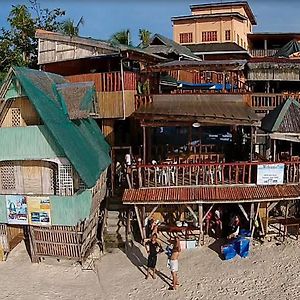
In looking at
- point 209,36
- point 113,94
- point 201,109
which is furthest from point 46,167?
point 209,36

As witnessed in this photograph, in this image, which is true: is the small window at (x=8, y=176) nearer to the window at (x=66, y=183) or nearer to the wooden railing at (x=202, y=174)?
the window at (x=66, y=183)

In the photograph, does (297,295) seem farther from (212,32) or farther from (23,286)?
Answer: (212,32)

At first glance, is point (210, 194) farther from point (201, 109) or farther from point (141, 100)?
point (141, 100)

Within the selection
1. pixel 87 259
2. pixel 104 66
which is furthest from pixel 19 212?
pixel 104 66

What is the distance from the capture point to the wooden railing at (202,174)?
17.2m

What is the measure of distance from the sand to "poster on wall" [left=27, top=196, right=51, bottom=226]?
189 centimetres

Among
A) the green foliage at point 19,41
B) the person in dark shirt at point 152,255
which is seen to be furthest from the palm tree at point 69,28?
the person in dark shirt at point 152,255

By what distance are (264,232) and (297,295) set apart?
372 centimetres

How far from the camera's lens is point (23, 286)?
49.1ft

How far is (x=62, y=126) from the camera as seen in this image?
15.6m

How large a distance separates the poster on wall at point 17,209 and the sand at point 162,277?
6.10 feet

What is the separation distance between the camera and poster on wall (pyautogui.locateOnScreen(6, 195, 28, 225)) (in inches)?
622

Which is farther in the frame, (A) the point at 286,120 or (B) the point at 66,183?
(A) the point at 286,120

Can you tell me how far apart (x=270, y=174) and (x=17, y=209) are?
32.1ft
